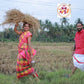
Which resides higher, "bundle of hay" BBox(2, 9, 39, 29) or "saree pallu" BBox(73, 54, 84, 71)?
"bundle of hay" BBox(2, 9, 39, 29)

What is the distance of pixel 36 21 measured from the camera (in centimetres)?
361

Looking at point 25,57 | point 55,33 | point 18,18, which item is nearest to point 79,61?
point 25,57

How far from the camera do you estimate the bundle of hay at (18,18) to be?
3459mm

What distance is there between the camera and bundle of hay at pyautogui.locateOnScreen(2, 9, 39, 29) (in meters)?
3.46

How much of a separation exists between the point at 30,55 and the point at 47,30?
104ft

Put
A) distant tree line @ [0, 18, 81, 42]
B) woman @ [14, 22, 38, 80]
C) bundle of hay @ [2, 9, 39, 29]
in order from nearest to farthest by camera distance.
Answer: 1. woman @ [14, 22, 38, 80]
2. bundle of hay @ [2, 9, 39, 29]
3. distant tree line @ [0, 18, 81, 42]

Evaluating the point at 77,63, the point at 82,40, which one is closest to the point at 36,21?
the point at 82,40

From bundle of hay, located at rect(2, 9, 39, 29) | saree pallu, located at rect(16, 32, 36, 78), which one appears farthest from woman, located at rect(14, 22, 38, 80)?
bundle of hay, located at rect(2, 9, 39, 29)

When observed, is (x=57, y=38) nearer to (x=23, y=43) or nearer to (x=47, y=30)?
(x=47, y=30)

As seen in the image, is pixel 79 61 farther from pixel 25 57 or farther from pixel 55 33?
pixel 55 33

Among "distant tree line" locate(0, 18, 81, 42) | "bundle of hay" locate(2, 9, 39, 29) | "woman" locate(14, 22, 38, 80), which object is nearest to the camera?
"woman" locate(14, 22, 38, 80)

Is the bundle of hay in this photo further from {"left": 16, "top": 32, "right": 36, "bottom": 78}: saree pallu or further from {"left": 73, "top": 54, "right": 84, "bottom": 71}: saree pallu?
{"left": 73, "top": 54, "right": 84, "bottom": 71}: saree pallu

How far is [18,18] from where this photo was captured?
3473mm

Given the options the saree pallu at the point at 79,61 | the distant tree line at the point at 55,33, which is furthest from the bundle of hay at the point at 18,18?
the distant tree line at the point at 55,33
